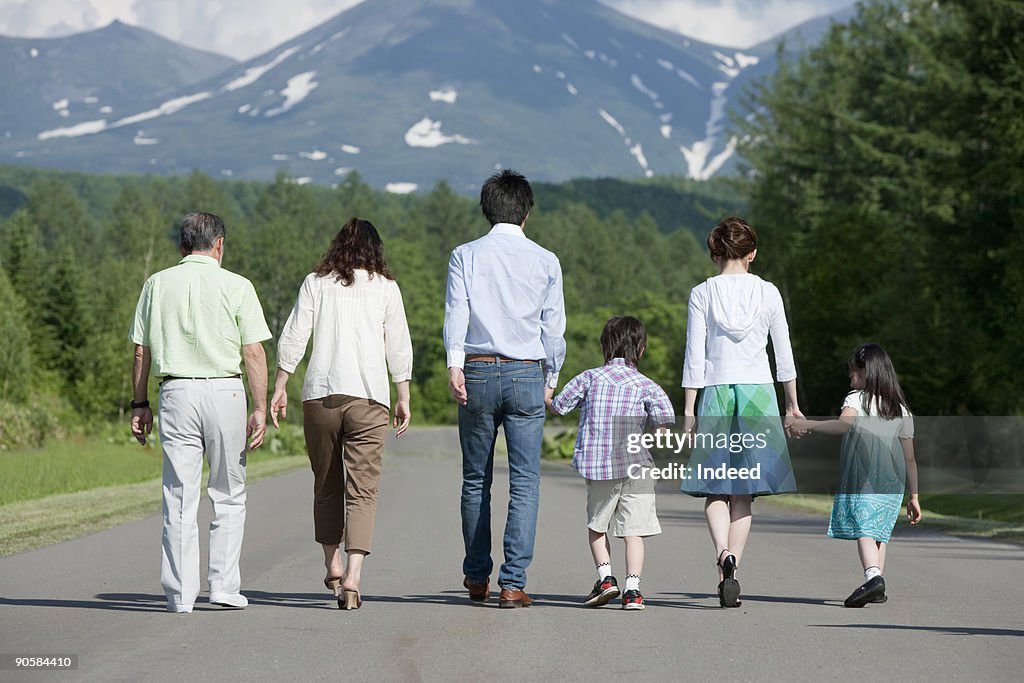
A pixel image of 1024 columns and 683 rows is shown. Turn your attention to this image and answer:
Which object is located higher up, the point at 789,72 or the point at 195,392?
the point at 789,72

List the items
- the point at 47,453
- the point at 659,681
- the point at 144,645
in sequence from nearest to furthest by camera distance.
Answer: the point at 659,681 < the point at 144,645 < the point at 47,453

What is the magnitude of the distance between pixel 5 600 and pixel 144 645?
2.13m

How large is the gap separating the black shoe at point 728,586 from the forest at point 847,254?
78.5 feet

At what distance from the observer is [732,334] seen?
31.5 ft

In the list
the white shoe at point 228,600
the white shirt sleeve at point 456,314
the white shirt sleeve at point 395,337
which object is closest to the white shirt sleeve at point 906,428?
the white shirt sleeve at point 456,314

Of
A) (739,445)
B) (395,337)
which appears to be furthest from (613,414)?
(395,337)

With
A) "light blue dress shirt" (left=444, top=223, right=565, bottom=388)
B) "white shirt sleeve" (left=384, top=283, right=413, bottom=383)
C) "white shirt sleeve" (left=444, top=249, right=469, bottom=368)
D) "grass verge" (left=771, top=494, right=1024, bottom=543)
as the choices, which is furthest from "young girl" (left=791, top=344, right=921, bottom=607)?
"grass verge" (left=771, top=494, right=1024, bottom=543)

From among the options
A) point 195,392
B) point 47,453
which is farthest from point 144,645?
point 47,453

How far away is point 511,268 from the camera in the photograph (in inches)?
373

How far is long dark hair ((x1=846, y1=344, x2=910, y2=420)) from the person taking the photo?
9.91 metres

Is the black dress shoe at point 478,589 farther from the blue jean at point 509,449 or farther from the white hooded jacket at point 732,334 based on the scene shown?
the white hooded jacket at point 732,334

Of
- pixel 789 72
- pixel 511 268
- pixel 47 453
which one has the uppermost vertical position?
pixel 789 72

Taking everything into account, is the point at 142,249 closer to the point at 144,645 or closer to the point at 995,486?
the point at 995,486

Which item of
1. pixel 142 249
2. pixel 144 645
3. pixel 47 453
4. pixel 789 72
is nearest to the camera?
pixel 144 645
